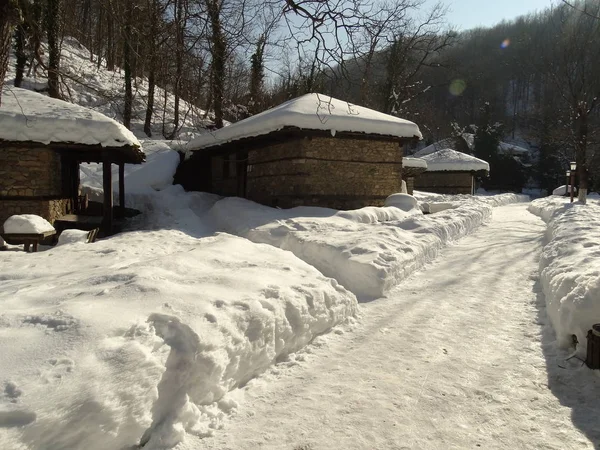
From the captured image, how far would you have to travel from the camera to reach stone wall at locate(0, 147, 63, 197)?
28.7ft

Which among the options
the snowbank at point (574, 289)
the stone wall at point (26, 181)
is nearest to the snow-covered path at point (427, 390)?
the snowbank at point (574, 289)

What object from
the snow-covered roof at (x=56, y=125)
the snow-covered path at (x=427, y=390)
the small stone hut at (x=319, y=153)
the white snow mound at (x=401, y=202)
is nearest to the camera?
the snow-covered path at (x=427, y=390)

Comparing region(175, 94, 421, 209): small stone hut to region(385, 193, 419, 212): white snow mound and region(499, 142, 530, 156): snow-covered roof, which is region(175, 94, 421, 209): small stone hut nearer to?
region(385, 193, 419, 212): white snow mound

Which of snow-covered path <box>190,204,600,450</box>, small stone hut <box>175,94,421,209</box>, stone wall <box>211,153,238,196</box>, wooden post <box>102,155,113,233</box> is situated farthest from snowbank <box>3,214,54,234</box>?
stone wall <box>211,153,238,196</box>

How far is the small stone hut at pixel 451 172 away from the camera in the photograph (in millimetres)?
26188

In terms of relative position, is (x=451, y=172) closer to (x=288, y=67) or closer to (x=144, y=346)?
(x=288, y=67)

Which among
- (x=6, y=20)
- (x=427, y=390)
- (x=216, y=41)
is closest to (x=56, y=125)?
(x=6, y=20)

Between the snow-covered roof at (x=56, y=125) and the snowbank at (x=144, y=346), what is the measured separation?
5.43 meters

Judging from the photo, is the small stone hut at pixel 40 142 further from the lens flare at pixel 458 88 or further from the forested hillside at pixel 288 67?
the lens flare at pixel 458 88

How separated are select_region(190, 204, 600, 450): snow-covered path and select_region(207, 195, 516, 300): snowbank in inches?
40.0

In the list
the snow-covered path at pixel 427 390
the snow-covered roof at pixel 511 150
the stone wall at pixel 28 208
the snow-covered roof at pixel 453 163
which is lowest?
the snow-covered path at pixel 427 390

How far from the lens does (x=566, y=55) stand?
733 inches

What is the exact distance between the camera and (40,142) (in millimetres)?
8469

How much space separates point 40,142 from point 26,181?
3.60 feet
